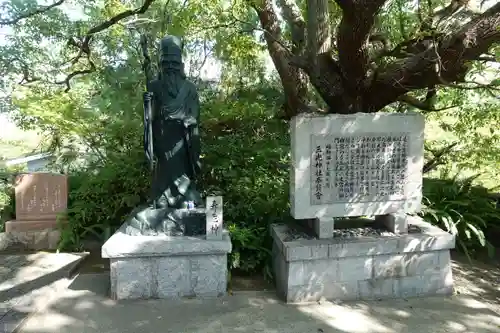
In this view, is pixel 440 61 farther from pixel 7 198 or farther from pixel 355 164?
pixel 7 198

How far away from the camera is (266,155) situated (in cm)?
624

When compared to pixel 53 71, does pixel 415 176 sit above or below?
below

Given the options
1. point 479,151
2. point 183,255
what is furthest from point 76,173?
point 479,151

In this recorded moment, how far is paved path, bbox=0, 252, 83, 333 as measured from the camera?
3650 mm

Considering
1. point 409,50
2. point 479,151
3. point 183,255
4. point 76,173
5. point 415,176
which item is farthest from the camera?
point 76,173

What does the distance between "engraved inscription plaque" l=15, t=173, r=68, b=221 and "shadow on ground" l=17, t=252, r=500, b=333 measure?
220cm

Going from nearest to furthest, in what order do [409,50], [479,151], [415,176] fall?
[415,176], [409,50], [479,151]

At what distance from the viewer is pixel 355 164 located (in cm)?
428

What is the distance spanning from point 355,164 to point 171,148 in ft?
7.03

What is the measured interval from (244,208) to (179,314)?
1941 mm

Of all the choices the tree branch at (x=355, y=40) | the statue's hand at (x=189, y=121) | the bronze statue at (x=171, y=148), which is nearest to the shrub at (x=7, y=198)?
the bronze statue at (x=171, y=148)

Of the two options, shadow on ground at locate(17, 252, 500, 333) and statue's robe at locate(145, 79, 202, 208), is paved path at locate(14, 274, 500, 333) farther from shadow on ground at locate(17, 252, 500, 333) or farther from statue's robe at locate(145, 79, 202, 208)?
statue's robe at locate(145, 79, 202, 208)

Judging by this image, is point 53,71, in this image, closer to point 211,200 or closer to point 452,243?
point 211,200

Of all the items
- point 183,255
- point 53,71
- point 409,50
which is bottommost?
point 183,255
